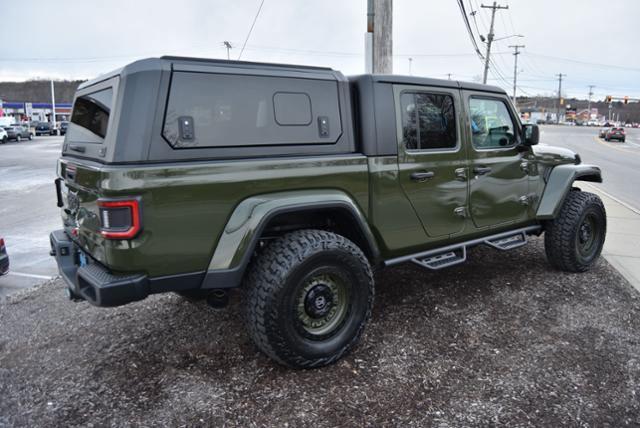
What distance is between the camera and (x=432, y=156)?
380 cm

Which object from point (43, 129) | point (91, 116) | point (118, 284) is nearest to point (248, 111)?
point (91, 116)

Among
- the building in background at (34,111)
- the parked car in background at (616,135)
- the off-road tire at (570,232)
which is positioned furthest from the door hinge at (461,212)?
the building in background at (34,111)

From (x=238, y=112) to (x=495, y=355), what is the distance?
2381 mm

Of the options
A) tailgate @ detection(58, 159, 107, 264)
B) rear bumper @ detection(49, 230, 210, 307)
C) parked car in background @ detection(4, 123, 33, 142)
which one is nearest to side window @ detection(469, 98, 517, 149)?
rear bumper @ detection(49, 230, 210, 307)

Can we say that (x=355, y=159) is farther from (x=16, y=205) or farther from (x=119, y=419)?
(x=16, y=205)

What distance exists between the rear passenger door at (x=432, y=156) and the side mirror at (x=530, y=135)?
0.92 m

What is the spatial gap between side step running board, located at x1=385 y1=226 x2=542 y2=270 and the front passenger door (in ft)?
0.47

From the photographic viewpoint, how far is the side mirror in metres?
4.52

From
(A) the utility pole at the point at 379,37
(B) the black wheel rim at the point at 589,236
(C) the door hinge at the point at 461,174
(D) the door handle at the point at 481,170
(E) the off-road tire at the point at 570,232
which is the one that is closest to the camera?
(C) the door hinge at the point at 461,174

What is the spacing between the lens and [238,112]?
294 cm

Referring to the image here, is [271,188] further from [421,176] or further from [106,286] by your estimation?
[421,176]

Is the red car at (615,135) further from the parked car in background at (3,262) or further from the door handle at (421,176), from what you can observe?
the parked car in background at (3,262)

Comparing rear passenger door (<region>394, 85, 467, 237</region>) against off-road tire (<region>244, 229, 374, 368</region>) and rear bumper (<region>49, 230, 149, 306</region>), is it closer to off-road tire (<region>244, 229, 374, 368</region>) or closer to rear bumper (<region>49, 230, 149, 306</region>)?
off-road tire (<region>244, 229, 374, 368</region>)

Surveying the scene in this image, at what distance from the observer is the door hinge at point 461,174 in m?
3.96
